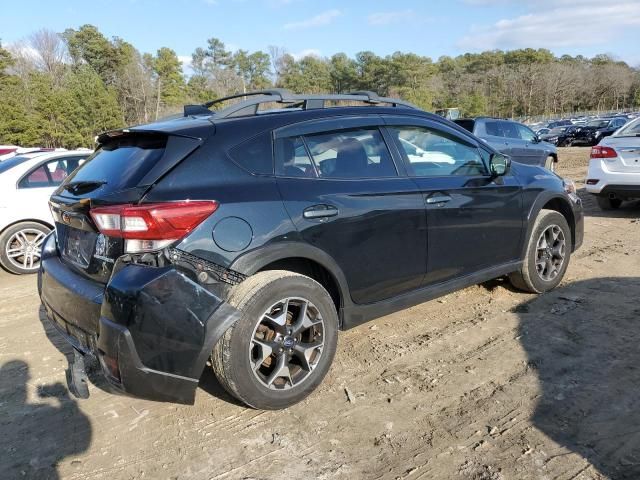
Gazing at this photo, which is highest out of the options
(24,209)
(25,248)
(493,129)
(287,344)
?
(493,129)

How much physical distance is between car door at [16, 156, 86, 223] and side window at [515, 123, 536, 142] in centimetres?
1094

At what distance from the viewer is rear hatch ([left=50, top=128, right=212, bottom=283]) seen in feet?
9.03

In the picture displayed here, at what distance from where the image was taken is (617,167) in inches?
318

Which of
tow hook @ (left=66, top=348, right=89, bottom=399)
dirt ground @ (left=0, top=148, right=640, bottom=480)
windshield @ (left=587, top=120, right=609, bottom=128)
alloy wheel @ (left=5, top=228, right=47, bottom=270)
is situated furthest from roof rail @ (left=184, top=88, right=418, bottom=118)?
windshield @ (left=587, top=120, right=609, bottom=128)

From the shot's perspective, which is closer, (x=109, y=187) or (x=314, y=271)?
(x=109, y=187)

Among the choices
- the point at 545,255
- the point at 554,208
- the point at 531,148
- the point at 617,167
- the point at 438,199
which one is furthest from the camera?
the point at 531,148

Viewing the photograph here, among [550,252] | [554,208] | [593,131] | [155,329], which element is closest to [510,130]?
[554,208]

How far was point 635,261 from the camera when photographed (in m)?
5.67

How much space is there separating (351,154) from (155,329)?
1.73 metres

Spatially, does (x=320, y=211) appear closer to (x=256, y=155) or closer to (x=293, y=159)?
(x=293, y=159)

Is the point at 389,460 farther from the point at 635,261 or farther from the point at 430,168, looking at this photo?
the point at 635,261

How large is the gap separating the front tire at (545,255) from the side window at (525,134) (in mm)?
9479

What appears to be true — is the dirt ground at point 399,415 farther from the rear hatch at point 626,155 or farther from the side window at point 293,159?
the rear hatch at point 626,155

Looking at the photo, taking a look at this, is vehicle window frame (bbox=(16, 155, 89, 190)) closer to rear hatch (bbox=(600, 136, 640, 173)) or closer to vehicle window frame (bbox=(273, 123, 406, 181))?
vehicle window frame (bbox=(273, 123, 406, 181))
